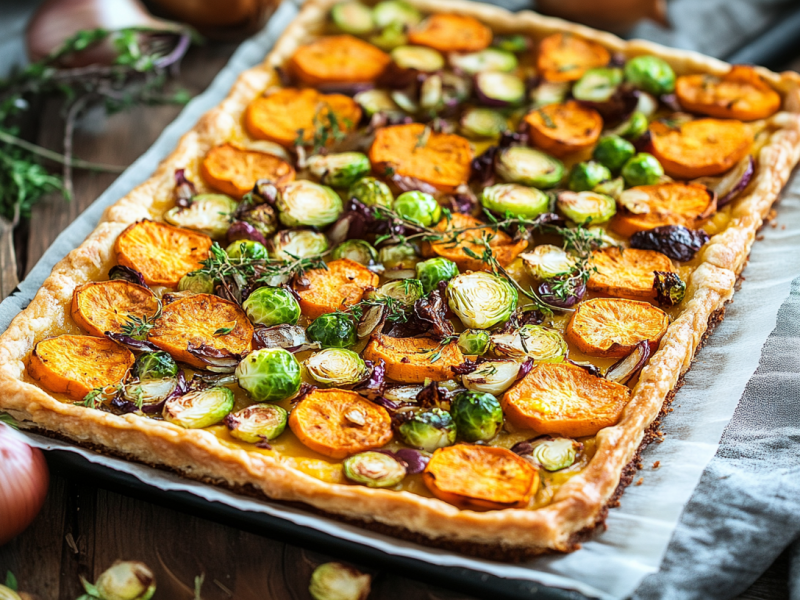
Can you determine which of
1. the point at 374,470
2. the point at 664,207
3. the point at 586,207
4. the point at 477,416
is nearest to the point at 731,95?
the point at 664,207

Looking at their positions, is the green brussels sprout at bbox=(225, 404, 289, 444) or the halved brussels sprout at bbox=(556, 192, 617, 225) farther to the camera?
the halved brussels sprout at bbox=(556, 192, 617, 225)

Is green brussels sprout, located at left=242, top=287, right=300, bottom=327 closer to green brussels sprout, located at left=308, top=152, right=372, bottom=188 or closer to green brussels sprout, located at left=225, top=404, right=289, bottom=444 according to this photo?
green brussels sprout, located at left=225, top=404, right=289, bottom=444

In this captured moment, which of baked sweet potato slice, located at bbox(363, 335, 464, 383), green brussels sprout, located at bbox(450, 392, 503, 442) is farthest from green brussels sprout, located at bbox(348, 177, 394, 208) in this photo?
green brussels sprout, located at bbox(450, 392, 503, 442)

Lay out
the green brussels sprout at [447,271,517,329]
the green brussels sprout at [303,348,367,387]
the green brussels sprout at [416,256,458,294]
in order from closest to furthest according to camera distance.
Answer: the green brussels sprout at [303,348,367,387] < the green brussels sprout at [447,271,517,329] < the green brussels sprout at [416,256,458,294]

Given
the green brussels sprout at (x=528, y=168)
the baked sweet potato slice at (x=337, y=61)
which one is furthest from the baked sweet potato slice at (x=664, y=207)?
the baked sweet potato slice at (x=337, y=61)

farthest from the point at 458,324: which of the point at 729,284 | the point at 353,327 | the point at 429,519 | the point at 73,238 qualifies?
the point at 73,238

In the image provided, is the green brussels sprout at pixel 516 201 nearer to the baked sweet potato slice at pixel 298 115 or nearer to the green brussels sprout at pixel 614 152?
the green brussels sprout at pixel 614 152

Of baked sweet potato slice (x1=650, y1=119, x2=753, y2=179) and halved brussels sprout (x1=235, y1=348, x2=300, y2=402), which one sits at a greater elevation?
baked sweet potato slice (x1=650, y1=119, x2=753, y2=179)
